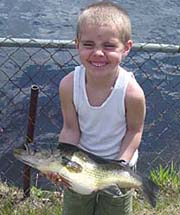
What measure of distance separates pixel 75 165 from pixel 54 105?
328 centimetres

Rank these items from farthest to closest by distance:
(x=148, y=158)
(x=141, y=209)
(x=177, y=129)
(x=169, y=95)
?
1. (x=169, y=95)
2. (x=177, y=129)
3. (x=148, y=158)
4. (x=141, y=209)

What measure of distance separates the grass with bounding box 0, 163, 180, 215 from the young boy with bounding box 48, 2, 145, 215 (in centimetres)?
89

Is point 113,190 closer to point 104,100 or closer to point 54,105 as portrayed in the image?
point 104,100

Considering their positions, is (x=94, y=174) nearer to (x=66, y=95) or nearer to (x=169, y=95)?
(x=66, y=95)

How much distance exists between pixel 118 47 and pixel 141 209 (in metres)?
1.60

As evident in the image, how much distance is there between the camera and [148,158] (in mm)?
5465

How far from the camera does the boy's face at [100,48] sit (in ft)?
9.28

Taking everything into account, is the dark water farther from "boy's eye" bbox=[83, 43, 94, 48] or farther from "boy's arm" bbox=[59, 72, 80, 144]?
"boy's eye" bbox=[83, 43, 94, 48]

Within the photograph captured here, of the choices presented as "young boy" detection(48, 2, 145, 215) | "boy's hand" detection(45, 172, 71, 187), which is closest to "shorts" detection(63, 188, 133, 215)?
"young boy" detection(48, 2, 145, 215)

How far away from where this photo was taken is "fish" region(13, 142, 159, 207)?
285 cm

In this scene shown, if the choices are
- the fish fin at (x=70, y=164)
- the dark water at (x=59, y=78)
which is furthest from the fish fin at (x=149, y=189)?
the dark water at (x=59, y=78)

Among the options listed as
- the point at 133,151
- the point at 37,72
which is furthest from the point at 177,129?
the point at 133,151

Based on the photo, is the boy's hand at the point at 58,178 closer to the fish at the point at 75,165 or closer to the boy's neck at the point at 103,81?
the fish at the point at 75,165

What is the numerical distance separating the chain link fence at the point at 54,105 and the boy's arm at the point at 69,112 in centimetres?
182
